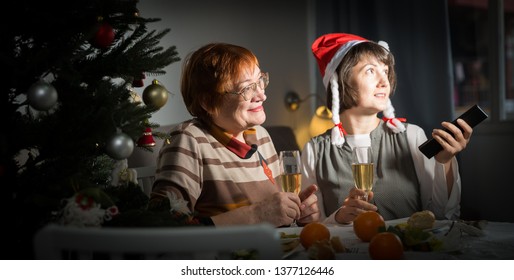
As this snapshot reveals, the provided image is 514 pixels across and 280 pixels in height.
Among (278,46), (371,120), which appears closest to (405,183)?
(371,120)

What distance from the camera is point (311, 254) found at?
3.74ft

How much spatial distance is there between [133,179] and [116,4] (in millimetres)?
447

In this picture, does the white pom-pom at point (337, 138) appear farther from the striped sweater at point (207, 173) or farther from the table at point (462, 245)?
the table at point (462, 245)

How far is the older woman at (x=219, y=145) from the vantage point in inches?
67.4

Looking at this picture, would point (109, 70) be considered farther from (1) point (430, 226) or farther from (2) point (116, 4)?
(1) point (430, 226)

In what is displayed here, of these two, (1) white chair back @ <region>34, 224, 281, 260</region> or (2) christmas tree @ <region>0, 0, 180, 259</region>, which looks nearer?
(1) white chair back @ <region>34, 224, 281, 260</region>

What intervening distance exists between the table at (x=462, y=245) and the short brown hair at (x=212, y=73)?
623 mm

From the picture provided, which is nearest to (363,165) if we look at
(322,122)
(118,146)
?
(118,146)

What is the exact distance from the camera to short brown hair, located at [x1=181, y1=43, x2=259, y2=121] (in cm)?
179

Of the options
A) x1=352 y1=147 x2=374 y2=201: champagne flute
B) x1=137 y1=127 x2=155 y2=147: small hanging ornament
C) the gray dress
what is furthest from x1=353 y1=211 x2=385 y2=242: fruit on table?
the gray dress

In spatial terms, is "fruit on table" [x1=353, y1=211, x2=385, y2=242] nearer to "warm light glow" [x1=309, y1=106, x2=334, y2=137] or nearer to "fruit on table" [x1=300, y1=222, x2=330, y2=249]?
"fruit on table" [x1=300, y1=222, x2=330, y2=249]

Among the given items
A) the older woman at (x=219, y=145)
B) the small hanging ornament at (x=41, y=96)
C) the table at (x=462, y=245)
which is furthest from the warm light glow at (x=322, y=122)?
the small hanging ornament at (x=41, y=96)

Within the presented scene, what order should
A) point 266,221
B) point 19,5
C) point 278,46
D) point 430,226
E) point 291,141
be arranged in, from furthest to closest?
point 278,46 → point 291,141 → point 266,221 → point 430,226 → point 19,5

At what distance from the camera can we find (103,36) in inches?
53.1
